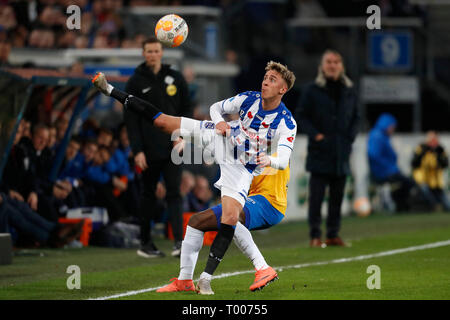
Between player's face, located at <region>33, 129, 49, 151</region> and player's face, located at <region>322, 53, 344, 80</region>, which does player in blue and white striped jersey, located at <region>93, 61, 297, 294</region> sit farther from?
player's face, located at <region>33, 129, 49, 151</region>

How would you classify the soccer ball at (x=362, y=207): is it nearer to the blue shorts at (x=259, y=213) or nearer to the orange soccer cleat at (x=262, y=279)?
the blue shorts at (x=259, y=213)

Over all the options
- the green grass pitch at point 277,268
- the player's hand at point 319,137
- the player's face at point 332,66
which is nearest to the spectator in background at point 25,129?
the green grass pitch at point 277,268

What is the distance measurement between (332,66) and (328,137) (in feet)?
2.84

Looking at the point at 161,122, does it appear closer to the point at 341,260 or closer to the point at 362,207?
the point at 341,260

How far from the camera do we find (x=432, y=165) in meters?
21.1

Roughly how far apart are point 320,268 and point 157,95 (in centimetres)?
262

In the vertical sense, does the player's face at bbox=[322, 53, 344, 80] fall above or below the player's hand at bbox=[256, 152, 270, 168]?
above

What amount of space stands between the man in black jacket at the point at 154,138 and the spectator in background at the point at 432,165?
10.8m

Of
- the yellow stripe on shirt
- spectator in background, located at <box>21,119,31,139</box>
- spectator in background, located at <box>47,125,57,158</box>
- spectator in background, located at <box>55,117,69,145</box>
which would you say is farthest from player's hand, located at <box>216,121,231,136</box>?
spectator in background, located at <box>55,117,69,145</box>

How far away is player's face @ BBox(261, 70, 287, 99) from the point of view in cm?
834

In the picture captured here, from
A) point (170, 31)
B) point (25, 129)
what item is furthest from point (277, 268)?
point (25, 129)

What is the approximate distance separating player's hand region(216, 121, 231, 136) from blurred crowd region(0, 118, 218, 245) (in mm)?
4135

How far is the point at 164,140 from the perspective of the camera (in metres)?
11.1
